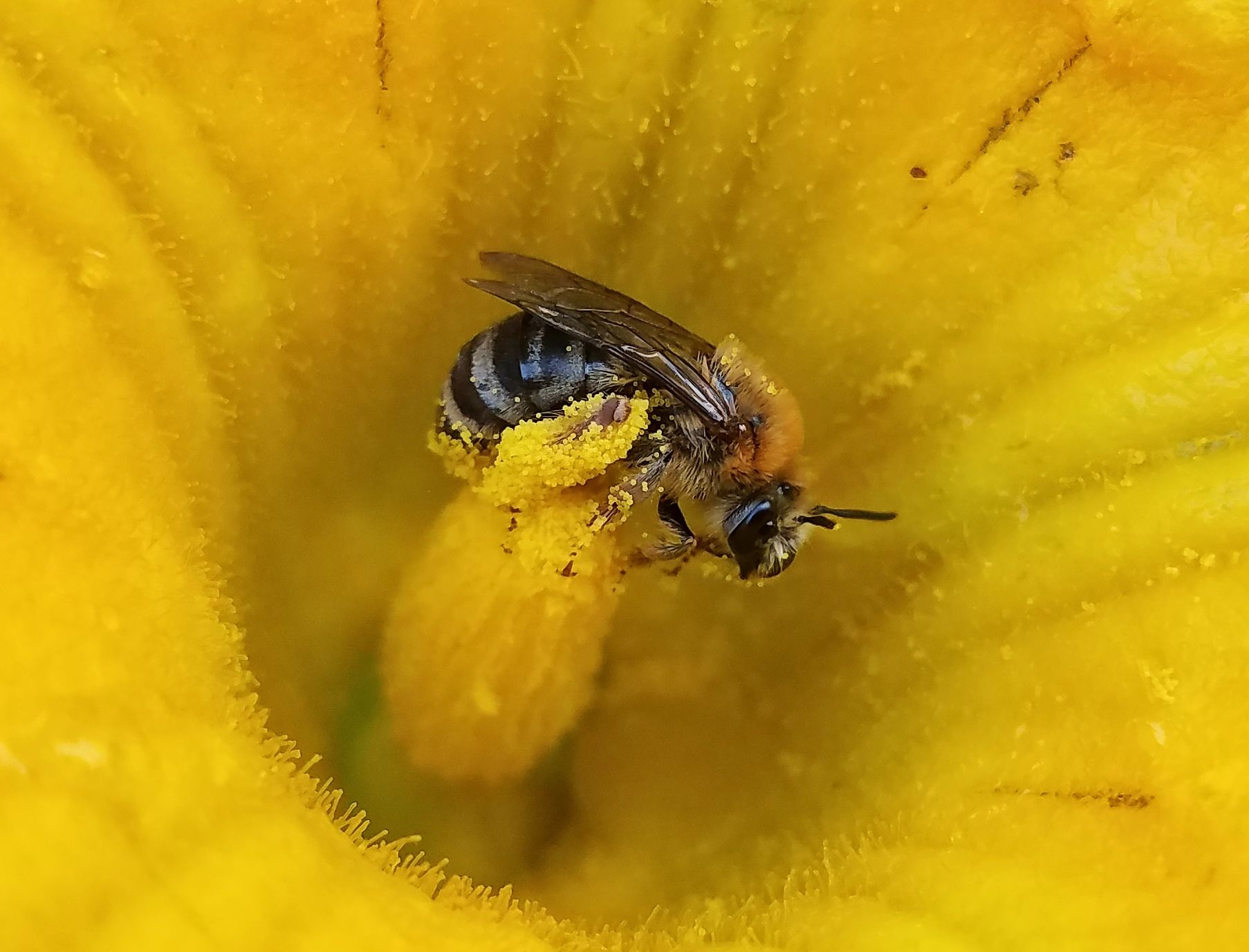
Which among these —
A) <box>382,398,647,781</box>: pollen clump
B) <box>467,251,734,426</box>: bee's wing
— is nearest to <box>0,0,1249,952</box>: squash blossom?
<box>382,398,647,781</box>: pollen clump

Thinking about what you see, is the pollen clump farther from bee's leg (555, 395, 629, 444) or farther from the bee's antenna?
the bee's antenna

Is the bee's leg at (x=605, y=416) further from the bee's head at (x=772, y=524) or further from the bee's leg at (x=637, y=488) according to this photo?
the bee's head at (x=772, y=524)

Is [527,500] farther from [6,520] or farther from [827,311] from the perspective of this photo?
[6,520]

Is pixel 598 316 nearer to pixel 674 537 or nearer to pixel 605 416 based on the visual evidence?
pixel 605 416

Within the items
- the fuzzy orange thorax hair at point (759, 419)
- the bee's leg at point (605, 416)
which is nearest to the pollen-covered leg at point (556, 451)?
the bee's leg at point (605, 416)

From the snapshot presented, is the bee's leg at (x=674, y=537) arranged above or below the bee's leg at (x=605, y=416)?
below

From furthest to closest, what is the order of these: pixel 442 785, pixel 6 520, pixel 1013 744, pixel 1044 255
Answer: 1. pixel 442 785
2. pixel 1044 255
3. pixel 1013 744
4. pixel 6 520

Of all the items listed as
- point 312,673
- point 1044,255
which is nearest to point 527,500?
point 312,673
